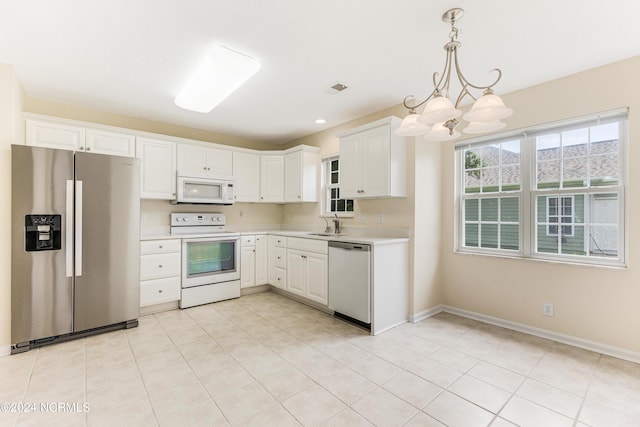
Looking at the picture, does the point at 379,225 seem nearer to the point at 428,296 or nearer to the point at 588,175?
the point at 428,296

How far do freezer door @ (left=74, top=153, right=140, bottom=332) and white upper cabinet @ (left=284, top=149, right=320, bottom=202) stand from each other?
2.18m

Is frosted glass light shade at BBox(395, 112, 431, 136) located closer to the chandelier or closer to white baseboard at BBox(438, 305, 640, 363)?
the chandelier

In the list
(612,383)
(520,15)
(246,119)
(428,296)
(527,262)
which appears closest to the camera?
(520,15)

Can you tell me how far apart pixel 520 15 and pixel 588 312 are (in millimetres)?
2581

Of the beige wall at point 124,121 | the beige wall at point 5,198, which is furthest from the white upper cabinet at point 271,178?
the beige wall at point 5,198

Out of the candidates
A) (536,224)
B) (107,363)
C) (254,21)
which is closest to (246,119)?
(254,21)

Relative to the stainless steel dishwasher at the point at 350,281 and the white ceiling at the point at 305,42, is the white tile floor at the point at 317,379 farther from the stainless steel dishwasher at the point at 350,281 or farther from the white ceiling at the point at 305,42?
the white ceiling at the point at 305,42

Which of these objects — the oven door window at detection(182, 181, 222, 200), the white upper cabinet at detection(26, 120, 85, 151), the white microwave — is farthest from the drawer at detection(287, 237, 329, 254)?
the white upper cabinet at detection(26, 120, 85, 151)

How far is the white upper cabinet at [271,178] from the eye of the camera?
16.0 feet

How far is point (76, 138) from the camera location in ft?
10.9

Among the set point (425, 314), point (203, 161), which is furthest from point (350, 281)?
point (203, 161)

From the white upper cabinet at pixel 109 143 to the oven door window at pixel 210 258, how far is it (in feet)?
4.57

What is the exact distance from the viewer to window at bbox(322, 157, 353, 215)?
14.8ft

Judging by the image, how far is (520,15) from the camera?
194cm
